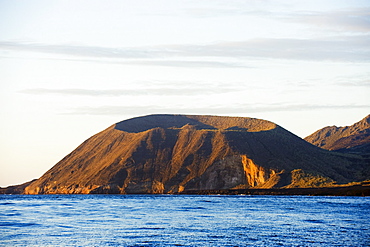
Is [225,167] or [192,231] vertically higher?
[225,167]

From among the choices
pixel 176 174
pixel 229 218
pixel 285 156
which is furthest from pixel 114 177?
pixel 229 218

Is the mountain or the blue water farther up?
the mountain

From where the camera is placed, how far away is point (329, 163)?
17925cm

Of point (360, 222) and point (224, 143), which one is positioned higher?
point (224, 143)

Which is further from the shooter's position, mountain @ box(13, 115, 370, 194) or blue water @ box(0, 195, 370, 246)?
mountain @ box(13, 115, 370, 194)

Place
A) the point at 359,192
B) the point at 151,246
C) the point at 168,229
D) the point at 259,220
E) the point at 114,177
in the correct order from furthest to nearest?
the point at 114,177 < the point at 359,192 < the point at 259,220 < the point at 168,229 < the point at 151,246

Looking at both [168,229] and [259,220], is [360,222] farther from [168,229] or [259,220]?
[168,229]

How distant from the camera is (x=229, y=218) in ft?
202

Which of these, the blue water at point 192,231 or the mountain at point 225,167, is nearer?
the blue water at point 192,231

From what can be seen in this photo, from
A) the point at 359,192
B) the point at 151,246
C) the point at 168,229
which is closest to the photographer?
the point at 151,246

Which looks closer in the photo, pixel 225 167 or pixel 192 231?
pixel 192 231

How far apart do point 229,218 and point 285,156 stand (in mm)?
123500

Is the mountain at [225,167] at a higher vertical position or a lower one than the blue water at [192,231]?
higher

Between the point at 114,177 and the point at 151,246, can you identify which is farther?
the point at 114,177
